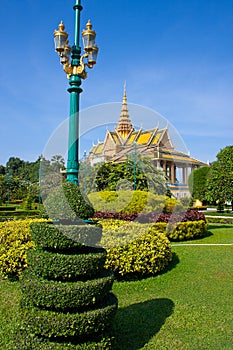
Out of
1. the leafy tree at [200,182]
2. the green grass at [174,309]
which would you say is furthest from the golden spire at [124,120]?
the leafy tree at [200,182]

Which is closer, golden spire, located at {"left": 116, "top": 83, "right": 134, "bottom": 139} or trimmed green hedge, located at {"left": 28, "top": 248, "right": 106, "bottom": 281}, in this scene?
trimmed green hedge, located at {"left": 28, "top": 248, "right": 106, "bottom": 281}

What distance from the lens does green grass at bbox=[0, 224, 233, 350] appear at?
3732 mm

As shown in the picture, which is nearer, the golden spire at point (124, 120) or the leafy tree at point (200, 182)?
the golden spire at point (124, 120)

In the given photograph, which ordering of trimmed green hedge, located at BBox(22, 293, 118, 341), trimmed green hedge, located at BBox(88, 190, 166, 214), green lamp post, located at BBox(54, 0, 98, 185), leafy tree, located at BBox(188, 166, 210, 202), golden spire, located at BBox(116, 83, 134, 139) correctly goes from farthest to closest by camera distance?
leafy tree, located at BBox(188, 166, 210, 202) < trimmed green hedge, located at BBox(88, 190, 166, 214) < golden spire, located at BBox(116, 83, 134, 139) < green lamp post, located at BBox(54, 0, 98, 185) < trimmed green hedge, located at BBox(22, 293, 118, 341)

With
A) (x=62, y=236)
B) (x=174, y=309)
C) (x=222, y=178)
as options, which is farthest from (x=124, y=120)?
(x=222, y=178)

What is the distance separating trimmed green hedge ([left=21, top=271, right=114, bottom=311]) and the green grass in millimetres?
765

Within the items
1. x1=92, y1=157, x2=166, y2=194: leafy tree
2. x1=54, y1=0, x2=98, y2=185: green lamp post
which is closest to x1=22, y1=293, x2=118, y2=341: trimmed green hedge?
x1=54, y1=0, x2=98, y2=185: green lamp post

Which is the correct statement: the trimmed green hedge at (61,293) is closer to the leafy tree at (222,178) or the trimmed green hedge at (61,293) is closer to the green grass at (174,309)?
the green grass at (174,309)

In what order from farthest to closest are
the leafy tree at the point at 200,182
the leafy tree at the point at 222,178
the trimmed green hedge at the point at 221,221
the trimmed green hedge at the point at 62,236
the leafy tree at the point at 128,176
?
the leafy tree at the point at 200,182, the leafy tree at the point at 222,178, the trimmed green hedge at the point at 221,221, the leafy tree at the point at 128,176, the trimmed green hedge at the point at 62,236

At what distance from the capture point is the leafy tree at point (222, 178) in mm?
21797

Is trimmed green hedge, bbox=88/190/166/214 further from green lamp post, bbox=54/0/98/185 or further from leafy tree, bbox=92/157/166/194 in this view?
green lamp post, bbox=54/0/98/185

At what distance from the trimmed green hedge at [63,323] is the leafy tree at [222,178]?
20.2 meters

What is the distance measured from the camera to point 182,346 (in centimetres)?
361

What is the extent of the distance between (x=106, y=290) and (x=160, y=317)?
160 centimetres
